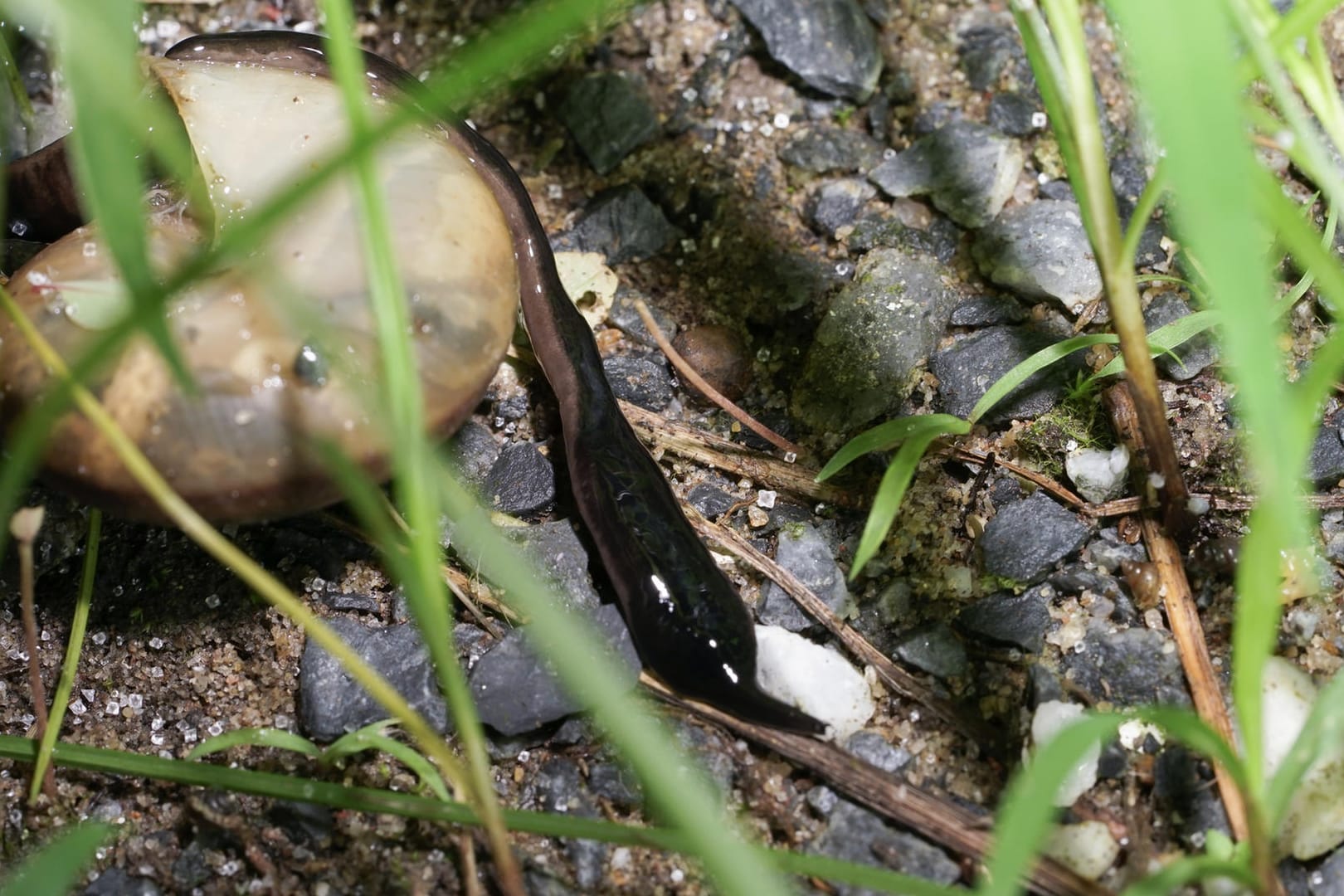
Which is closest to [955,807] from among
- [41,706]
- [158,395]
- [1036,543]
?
[1036,543]

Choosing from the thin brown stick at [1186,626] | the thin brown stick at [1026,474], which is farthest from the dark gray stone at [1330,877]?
the thin brown stick at [1026,474]

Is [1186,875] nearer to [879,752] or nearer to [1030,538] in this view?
[879,752]

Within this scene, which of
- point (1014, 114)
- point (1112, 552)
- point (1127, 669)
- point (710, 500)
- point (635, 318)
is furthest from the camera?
point (1014, 114)

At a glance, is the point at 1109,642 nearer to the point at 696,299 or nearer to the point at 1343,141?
the point at 1343,141

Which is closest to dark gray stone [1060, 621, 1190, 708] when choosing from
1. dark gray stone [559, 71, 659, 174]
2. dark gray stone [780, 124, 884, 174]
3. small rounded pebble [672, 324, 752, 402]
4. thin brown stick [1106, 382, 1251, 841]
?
thin brown stick [1106, 382, 1251, 841]

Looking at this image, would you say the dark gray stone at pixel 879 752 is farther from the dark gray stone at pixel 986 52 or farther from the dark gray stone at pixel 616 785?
the dark gray stone at pixel 986 52

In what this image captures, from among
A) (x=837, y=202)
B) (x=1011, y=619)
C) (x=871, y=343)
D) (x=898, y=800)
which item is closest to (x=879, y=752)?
(x=898, y=800)

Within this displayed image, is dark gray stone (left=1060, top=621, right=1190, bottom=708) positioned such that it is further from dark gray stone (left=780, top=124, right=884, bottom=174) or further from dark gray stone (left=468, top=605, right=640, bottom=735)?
dark gray stone (left=780, top=124, right=884, bottom=174)
